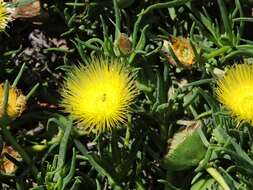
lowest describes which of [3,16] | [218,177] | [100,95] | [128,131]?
[218,177]

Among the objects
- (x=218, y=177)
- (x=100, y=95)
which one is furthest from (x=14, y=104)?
(x=218, y=177)

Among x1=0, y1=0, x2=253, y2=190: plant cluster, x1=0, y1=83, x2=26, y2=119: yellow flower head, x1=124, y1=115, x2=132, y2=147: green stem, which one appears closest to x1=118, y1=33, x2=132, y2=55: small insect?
x1=0, y1=0, x2=253, y2=190: plant cluster

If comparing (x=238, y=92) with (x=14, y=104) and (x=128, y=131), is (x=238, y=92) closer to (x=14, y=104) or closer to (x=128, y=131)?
(x=128, y=131)

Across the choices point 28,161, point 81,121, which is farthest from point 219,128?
point 28,161

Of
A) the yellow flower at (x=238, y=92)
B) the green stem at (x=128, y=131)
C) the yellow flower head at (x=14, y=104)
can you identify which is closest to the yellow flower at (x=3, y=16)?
the yellow flower head at (x=14, y=104)

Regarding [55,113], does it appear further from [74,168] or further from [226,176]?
[226,176]

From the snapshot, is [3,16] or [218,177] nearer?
[218,177]

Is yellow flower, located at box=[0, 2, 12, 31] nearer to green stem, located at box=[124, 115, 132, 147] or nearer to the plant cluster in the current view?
the plant cluster

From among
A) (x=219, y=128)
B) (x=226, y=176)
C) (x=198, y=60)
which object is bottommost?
(x=226, y=176)
